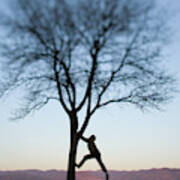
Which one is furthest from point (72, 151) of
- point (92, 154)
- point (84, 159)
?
point (92, 154)

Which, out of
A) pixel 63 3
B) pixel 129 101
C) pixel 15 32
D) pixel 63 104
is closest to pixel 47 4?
pixel 63 3

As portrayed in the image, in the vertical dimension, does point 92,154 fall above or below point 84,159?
above

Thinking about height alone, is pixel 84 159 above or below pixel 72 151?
below

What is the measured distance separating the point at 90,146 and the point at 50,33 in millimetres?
5501

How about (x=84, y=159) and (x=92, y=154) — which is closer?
(x=92, y=154)

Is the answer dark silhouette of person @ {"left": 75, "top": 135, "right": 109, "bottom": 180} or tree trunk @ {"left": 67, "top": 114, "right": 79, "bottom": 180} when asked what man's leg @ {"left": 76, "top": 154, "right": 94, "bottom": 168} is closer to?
dark silhouette of person @ {"left": 75, "top": 135, "right": 109, "bottom": 180}

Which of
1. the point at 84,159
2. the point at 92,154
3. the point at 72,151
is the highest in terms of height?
the point at 72,151

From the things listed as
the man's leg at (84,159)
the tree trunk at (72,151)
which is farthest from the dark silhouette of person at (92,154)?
the tree trunk at (72,151)

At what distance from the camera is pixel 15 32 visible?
16422mm

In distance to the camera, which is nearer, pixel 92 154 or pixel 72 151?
pixel 92 154

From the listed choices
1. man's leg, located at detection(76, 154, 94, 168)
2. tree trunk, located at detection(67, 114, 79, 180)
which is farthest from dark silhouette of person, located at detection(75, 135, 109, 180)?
tree trunk, located at detection(67, 114, 79, 180)

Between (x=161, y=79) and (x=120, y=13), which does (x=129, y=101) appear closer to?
(x=161, y=79)

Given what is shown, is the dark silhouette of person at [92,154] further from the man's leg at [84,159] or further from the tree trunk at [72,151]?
the tree trunk at [72,151]

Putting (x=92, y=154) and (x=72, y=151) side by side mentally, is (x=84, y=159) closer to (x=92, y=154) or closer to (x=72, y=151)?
(x=92, y=154)
